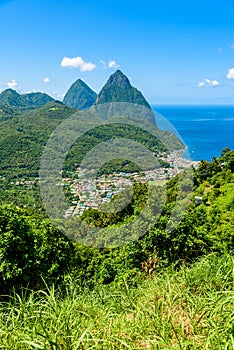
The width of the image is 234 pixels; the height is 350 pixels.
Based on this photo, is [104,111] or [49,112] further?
[49,112]

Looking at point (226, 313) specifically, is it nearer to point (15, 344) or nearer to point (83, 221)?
point (15, 344)

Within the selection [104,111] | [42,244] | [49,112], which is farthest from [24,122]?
[42,244]

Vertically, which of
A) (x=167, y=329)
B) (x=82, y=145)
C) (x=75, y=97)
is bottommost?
(x=167, y=329)

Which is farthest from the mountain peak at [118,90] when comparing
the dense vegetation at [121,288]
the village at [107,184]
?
the dense vegetation at [121,288]

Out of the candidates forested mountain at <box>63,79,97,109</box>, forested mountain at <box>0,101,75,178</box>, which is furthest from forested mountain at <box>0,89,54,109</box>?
forested mountain at <box>0,101,75,178</box>

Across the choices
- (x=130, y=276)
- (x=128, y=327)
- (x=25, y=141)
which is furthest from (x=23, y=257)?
(x=25, y=141)

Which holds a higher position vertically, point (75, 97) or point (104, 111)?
point (75, 97)

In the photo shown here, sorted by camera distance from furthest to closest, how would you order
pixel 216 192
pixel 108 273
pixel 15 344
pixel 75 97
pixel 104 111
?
1. pixel 75 97
2. pixel 104 111
3. pixel 216 192
4. pixel 108 273
5. pixel 15 344

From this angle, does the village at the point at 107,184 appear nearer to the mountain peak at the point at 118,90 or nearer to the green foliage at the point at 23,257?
the green foliage at the point at 23,257
